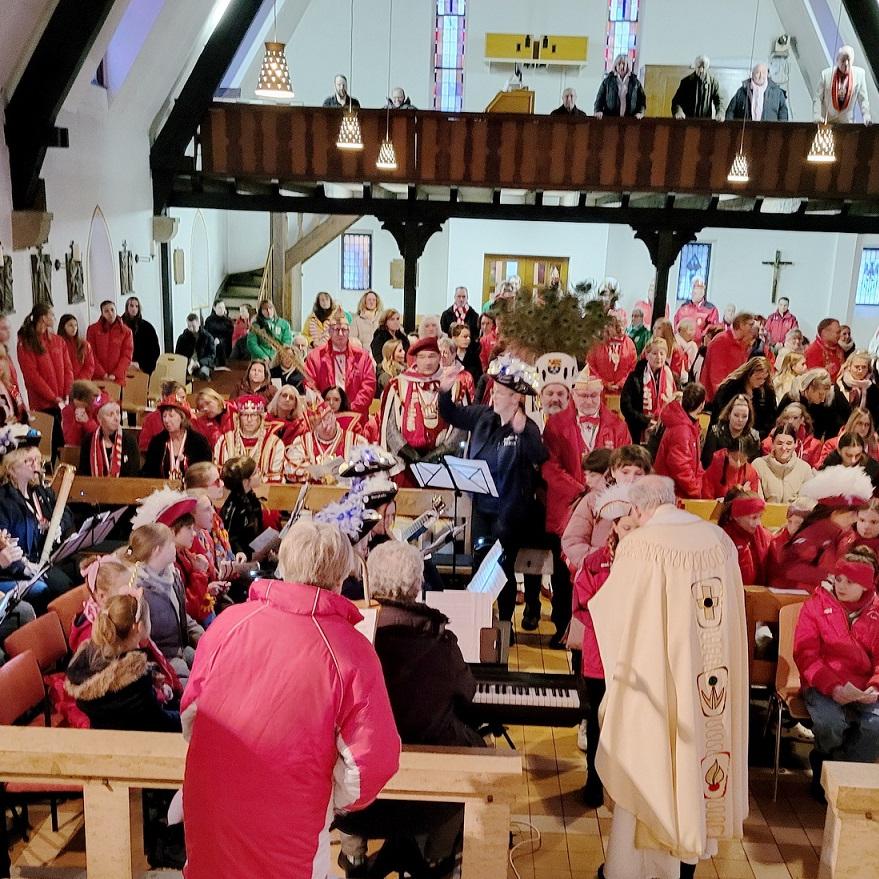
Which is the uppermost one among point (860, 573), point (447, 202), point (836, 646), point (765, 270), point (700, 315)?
point (447, 202)

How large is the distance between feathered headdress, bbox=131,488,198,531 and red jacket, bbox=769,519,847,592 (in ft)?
11.2

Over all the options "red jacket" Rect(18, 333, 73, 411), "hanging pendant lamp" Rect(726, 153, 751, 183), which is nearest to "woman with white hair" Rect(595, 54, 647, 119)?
"hanging pendant lamp" Rect(726, 153, 751, 183)

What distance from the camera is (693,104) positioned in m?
12.8

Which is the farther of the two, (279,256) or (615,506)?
(279,256)

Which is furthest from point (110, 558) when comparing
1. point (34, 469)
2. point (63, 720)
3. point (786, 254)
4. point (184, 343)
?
point (786, 254)

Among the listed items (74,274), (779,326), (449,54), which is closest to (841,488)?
(74,274)

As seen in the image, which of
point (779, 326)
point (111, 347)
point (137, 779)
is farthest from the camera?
point (779, 326)

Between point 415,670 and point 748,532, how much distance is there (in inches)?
119

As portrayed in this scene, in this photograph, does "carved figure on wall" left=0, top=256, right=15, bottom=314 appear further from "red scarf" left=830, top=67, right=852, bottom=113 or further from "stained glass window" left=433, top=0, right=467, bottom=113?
"stained glass window" left=433, top=0, right=467, bottom=113

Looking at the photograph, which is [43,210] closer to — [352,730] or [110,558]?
[110,558]

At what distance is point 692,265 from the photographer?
19.3 m

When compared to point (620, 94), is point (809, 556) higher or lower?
lower

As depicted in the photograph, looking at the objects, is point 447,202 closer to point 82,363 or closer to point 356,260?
point 82,363

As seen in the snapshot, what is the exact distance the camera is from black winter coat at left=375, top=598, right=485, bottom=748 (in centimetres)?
314
